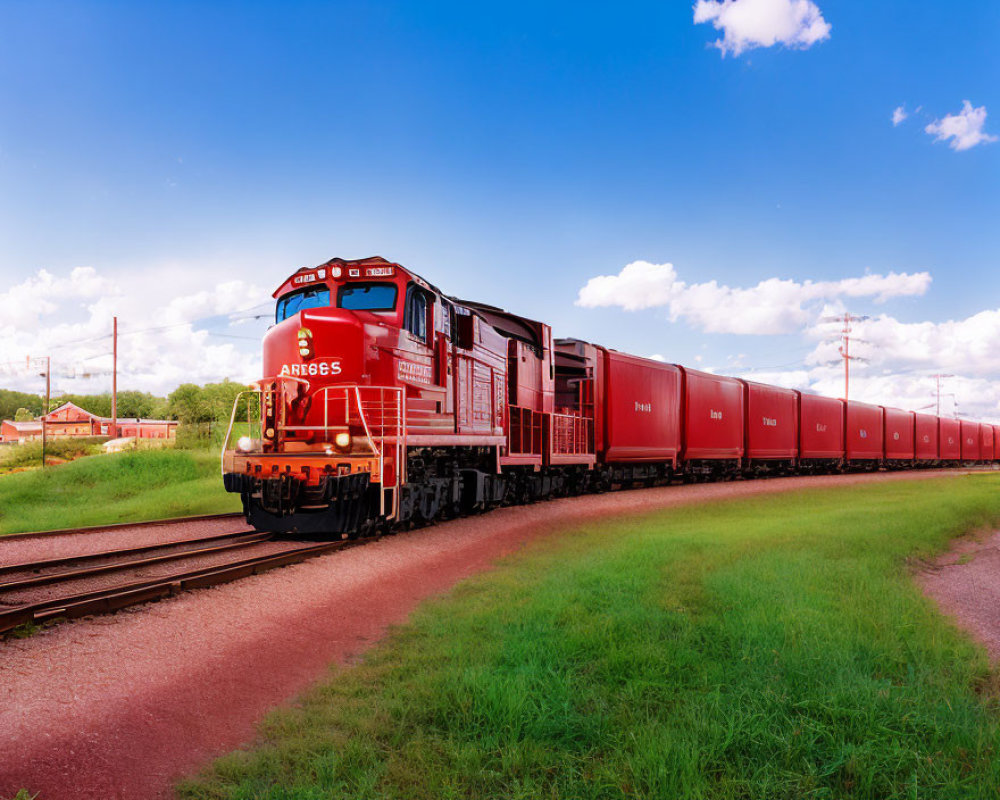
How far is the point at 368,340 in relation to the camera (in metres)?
10.1

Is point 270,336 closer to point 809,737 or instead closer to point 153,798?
point 153,798

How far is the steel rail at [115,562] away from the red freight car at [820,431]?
25832 mm

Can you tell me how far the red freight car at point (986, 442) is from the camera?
52406 mm

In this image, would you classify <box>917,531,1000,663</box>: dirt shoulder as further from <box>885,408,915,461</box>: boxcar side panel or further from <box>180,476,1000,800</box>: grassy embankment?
<box>885,408,915,461</box>: boxcar side panel

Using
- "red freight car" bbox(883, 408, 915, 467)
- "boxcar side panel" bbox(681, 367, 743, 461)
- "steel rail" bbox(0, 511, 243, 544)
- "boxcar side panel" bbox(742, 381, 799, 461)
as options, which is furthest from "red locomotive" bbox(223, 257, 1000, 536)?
"red freight car" bbox(883, 408, 915, 467)

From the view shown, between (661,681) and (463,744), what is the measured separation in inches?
60.2

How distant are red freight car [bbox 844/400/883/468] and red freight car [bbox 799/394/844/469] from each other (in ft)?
A: 2.38

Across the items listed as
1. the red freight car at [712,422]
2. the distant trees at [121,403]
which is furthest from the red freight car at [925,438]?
the distant trees at [121,403]

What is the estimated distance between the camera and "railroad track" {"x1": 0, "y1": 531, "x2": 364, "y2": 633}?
A: 6195mm

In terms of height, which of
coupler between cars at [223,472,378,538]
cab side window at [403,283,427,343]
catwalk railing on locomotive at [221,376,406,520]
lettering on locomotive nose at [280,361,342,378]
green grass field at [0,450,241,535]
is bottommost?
green grass field at [0,450,241,535]

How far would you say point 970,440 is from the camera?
165ft

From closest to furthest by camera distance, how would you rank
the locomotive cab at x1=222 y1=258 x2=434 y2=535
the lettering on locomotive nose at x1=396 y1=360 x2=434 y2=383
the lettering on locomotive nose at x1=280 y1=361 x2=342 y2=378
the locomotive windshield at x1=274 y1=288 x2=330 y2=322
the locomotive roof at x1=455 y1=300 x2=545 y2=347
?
the locomotive cab at x1=222 y1=258 x2=434 y2=535 → the lettering on locomotive nose at x1=280 y1=361 x2=342 y2=378 → the lettering on locomotive nose at x1=396 y1=360 x2=434 y2=383 → the locomotive windshield at x1=274 y1=288 x2=330 y2=322 → the locomotive roof at x1=455 y1=300 x2=545 y2=347

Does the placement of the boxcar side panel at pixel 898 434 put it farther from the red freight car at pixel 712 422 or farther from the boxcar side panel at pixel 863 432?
the red freight car at pixel 712 422

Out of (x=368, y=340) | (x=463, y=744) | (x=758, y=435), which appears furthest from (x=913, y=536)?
(x=758, y=435)
